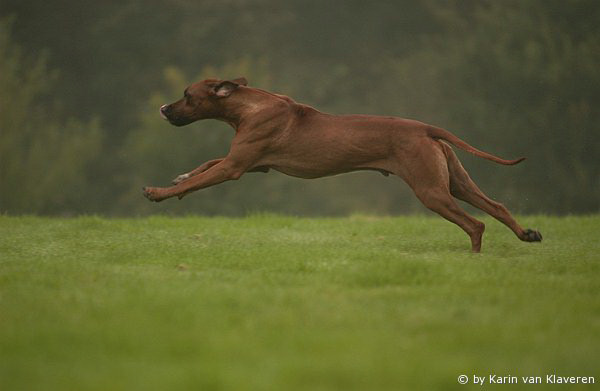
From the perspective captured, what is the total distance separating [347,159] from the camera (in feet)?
26.4

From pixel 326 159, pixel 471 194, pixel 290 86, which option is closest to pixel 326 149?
pixel 326 159

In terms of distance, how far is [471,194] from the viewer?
8.15m

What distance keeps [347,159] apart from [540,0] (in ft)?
87.8

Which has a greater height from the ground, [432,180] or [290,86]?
[290,86]

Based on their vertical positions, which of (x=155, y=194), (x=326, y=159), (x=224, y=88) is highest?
(x=224, y=88)

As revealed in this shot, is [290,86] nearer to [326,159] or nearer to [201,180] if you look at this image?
[326,159]

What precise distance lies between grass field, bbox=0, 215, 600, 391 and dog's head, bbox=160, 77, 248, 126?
45.1 inches

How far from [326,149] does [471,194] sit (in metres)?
1.32

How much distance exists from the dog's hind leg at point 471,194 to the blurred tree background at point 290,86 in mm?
21872

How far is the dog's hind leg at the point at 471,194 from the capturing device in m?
7.97

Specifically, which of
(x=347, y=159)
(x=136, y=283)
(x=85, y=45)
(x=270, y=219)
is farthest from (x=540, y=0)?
(x=136, y=283)

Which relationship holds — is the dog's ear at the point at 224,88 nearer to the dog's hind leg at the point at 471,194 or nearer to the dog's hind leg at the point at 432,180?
the dog's hind leg at the point at 432,180

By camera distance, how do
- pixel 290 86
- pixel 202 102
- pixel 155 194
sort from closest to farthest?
pixel 155 194 < pixel 202 102 < pixel 290 86

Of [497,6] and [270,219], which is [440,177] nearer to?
[270,219]
